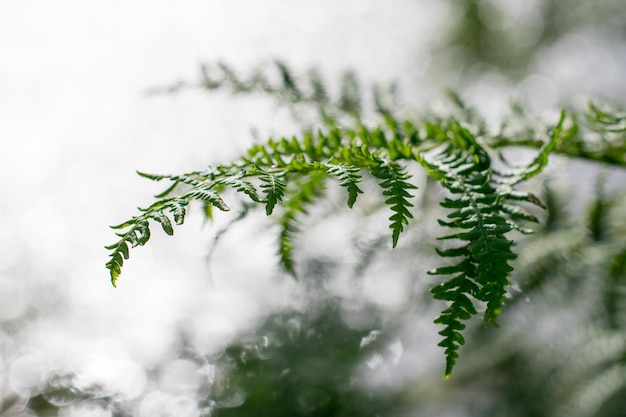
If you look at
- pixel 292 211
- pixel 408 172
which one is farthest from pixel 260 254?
pixel 408 172

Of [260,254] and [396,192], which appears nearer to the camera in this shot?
[396,192]

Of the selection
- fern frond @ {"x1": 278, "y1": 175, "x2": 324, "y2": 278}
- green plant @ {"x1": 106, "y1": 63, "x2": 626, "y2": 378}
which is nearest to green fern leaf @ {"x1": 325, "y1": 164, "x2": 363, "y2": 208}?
green plant @ {"x1": 106, "y1": 63, "x2": 626, "y2": 378}

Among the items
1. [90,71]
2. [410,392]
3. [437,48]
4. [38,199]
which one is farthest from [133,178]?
[437,48]

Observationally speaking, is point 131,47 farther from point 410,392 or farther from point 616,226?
point 616,226

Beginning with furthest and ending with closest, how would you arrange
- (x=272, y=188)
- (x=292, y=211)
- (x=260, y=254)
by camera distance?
(x=260, y=254), (x=292, y=211), (x=272, y=188)

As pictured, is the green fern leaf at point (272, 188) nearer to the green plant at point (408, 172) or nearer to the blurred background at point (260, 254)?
the green plant at point (408, 172)

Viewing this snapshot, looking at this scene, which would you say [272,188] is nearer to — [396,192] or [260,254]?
[396,192]

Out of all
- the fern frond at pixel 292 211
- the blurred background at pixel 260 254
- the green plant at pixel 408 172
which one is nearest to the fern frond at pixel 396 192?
the green plant at pixel 408 172
